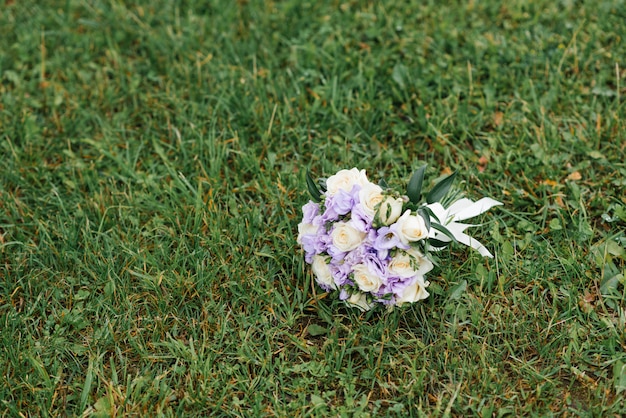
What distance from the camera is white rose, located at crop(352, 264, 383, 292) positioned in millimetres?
2389

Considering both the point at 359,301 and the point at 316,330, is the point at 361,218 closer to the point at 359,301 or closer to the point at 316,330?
the point at 359,301

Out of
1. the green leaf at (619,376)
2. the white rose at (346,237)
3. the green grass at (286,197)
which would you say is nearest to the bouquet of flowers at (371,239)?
the white rose at (346,237)

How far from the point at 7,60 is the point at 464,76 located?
233cm

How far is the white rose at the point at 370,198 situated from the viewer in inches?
93.7

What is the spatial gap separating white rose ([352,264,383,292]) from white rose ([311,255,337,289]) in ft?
0.42

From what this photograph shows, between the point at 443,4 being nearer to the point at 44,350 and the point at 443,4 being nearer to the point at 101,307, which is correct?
the point at 101,307

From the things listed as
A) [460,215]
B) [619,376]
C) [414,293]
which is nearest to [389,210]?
[414,293]

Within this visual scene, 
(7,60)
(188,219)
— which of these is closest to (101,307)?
(188,219)

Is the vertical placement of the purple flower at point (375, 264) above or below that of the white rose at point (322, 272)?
above

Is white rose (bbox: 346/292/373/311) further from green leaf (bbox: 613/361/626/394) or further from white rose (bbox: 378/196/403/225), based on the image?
green leaf (bbox: 613/361/626/394)

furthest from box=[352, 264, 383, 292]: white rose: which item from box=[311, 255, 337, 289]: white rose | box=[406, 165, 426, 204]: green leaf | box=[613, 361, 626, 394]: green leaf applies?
box=[613, 361, 626, 394]: green leaf

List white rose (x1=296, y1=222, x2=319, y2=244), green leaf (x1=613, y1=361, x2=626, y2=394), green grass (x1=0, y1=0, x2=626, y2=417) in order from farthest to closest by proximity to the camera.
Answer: white rose (x1=296, y1=222, x2=319, y2=244) < green grass (x1=0, y1=0, x2=626, y2=417) < green leaf (x1=613, y1=361, x2=626, y2=394)

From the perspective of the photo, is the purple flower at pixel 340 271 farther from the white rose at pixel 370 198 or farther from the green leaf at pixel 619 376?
the green leaf at pixel 619 376

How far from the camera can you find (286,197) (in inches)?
117
